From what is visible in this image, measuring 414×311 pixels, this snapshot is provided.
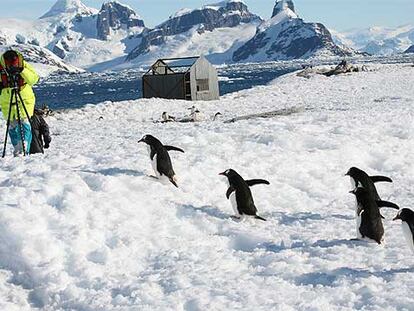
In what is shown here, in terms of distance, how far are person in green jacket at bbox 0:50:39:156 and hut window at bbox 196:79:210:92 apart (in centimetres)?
3013

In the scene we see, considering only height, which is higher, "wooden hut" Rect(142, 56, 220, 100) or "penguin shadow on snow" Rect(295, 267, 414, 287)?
"wooden hut" Rect(142, 56, 220, 100)

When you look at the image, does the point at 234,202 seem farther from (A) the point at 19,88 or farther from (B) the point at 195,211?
Result: (A) the point at 19,88

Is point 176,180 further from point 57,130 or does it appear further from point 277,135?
point 57,130

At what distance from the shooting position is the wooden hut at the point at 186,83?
1585 inches

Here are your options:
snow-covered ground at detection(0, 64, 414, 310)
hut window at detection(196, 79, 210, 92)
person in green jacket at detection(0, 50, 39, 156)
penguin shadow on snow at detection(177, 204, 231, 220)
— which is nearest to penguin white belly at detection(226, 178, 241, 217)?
penguin shadow on snow at detection(177, 204, 231, 220)

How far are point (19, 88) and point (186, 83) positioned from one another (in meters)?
29.8

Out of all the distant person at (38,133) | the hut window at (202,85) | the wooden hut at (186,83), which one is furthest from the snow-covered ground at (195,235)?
the hut window at (202,85)

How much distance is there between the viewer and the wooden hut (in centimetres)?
4025

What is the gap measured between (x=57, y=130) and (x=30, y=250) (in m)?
15.1

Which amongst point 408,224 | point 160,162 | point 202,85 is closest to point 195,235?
point 160,162

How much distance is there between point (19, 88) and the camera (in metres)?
10.8

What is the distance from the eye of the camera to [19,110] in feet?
36.3

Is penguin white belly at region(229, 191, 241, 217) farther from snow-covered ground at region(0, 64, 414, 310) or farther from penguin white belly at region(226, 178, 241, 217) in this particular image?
snow-covered ground at region(0, 64, 414, 310)

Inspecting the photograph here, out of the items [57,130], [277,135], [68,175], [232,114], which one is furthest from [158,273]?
[232,114]
